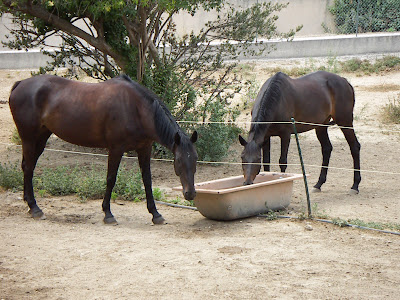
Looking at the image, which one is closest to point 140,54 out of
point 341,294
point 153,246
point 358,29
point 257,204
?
point 257,204

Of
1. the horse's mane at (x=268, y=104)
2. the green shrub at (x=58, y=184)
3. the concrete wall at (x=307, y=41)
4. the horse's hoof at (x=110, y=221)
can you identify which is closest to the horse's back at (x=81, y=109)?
the horse's hoof at (x=110, y=221)

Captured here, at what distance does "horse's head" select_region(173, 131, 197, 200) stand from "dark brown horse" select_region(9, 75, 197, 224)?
0.04 feet

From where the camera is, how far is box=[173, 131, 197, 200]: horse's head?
6727 millimetres

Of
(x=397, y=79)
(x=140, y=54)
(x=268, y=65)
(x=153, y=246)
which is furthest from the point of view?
(x=268, y=65)

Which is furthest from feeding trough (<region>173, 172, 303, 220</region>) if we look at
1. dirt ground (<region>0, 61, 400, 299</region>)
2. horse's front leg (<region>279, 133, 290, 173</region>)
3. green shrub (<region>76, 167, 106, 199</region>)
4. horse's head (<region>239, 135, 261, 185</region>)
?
green shrub (<region>76, 167, 106, 199</region>)

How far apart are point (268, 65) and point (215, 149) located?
739 centimetres

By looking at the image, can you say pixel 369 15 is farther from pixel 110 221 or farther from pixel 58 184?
pixel 110 221

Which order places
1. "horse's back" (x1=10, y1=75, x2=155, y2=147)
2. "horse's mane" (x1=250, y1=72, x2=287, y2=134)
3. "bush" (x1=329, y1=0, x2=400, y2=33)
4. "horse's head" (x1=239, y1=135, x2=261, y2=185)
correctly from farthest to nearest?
"bush" (x1=329, y1=0, x2=400, y2=33), "horse's mane" (x1=250, y1=72, x2=287, y2=134), "horse's head" (x1=239, y1=135, x2=261, y2=185), "horse's back" (x1=10, y1=75, x2=155, y2=147)

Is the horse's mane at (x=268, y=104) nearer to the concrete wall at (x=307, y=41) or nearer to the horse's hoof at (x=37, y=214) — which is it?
the horse's hoof at (x=37, y=214)

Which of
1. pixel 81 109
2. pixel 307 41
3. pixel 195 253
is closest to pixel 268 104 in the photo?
pixel 81 109

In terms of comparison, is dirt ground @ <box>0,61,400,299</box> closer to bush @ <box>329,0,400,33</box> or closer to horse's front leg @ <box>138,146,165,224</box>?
horse's front leg @ <box>138,146,165,224</box>

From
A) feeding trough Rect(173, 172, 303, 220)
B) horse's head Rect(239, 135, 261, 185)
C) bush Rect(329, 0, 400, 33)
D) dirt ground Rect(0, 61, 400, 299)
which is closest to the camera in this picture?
dirt ground Rect(0, 61, 400, 299)

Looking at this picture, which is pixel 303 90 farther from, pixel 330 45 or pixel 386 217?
pixel 330 45

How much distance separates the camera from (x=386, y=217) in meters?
7.37
